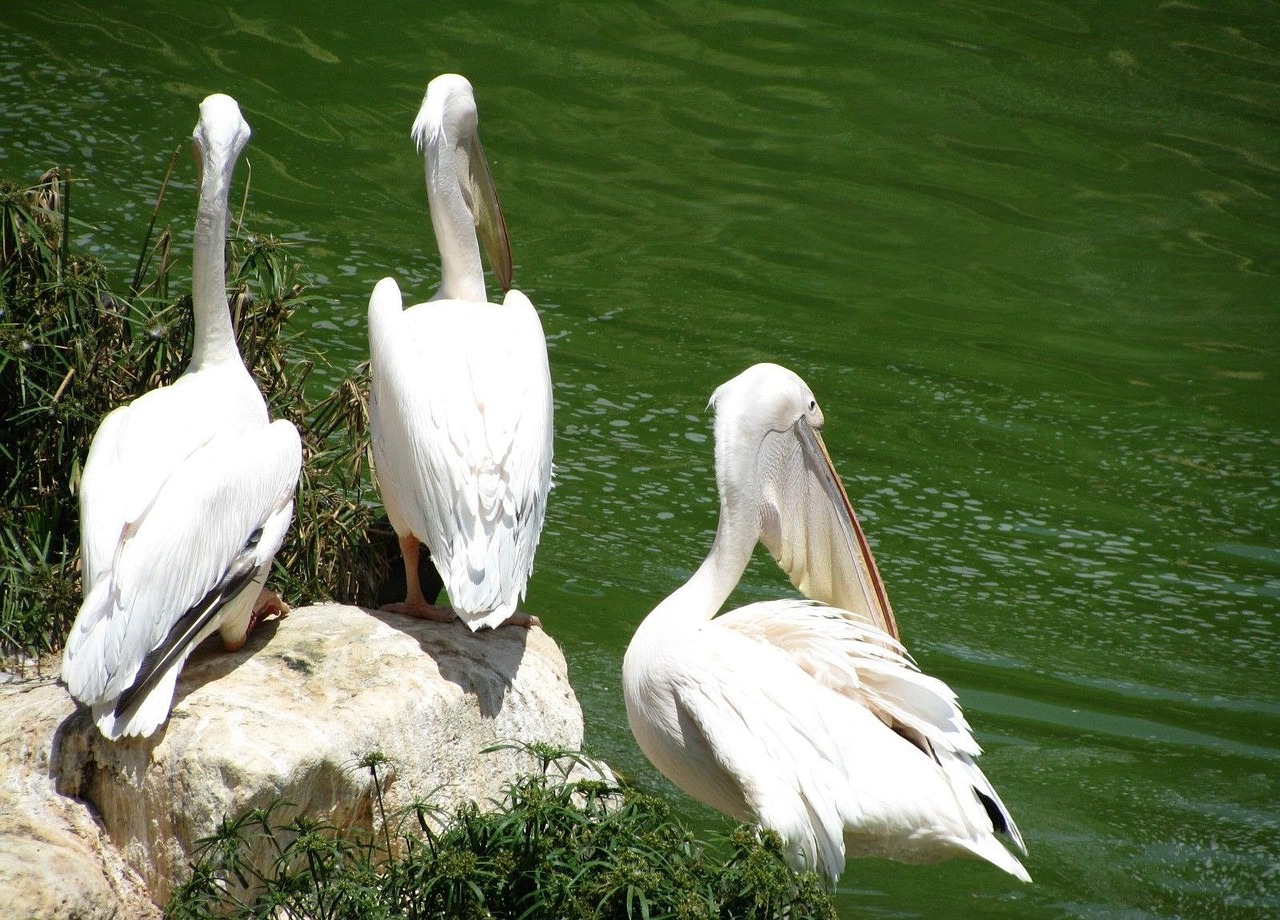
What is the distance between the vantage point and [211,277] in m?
3.79

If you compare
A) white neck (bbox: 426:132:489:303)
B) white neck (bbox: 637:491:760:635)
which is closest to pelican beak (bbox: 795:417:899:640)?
white neck (bbox: 637:491:760:635)

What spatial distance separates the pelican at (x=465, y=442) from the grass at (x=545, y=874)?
0.84 metres

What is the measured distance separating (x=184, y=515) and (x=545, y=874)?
120 centimetres

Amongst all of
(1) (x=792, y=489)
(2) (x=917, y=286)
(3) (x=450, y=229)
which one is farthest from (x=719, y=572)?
(2) (x=917, y=286)

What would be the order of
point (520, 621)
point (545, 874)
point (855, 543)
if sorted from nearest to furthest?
point (545, 874) < point (520, 621) < point (855, 543)

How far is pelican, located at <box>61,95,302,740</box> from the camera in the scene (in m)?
3.04

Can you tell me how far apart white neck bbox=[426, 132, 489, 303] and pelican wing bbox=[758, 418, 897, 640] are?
39.2 inches

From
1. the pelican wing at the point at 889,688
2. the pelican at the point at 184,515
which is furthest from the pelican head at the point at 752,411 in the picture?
the pelican at the point at 184,515

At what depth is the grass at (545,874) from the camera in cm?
248

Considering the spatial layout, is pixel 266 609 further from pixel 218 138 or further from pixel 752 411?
pixel 752 411

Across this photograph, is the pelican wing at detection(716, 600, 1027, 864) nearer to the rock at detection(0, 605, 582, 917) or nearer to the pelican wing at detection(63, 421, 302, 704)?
the rock at detection(0, 605, 582, 917)

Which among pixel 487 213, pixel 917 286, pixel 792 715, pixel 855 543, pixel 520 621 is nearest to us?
pixel 792 715

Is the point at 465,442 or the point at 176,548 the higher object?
the point at 465,442

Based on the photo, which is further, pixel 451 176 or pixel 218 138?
pixel 451 176
